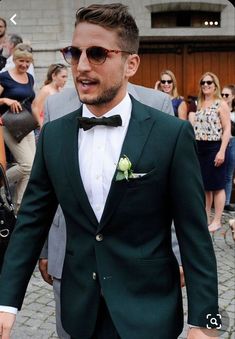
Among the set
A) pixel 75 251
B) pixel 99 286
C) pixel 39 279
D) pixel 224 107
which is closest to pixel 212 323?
pixel 99 286

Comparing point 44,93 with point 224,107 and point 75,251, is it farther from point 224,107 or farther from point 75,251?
point 75,251

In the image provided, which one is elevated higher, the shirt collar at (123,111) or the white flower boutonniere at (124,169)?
the shirt collar at (123,111)

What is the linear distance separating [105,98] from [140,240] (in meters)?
0.53

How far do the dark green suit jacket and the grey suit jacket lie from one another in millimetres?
604

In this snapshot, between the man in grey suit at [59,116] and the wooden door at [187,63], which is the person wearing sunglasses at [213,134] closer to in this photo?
the man in grey suit at [59,116]

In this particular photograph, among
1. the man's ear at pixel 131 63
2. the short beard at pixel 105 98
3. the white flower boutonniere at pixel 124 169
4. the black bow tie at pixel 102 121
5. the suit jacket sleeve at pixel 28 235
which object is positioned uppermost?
the man's ear at pixel 131 63

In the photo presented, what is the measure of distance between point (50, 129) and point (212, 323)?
3.17 ft

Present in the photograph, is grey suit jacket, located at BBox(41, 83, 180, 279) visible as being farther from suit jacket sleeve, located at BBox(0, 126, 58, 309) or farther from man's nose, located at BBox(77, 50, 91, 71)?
man's nose, located at BBox(77, 50, 91, 71)

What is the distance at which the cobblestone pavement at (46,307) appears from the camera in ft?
13.7

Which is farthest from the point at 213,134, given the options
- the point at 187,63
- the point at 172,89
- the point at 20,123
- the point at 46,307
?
the point at 187,63

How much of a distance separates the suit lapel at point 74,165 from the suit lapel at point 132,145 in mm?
77

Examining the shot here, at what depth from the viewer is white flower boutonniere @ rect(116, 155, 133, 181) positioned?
1974 mm

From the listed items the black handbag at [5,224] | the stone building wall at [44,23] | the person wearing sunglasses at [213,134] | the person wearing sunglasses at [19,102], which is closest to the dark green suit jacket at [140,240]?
the black handbag at [5,224]

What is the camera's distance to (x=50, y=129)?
2254 millimetres
